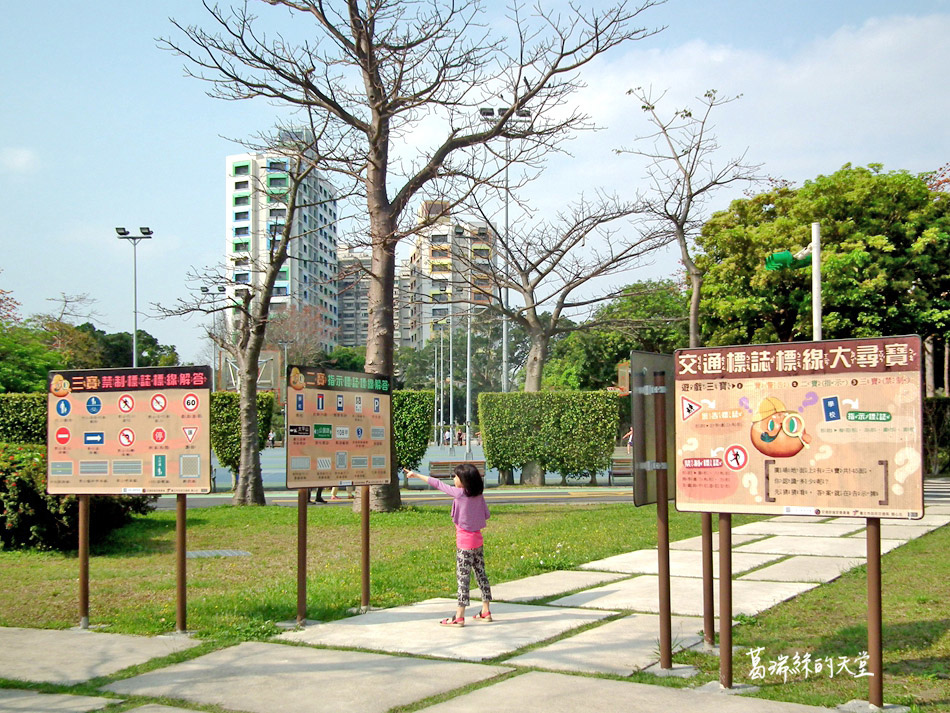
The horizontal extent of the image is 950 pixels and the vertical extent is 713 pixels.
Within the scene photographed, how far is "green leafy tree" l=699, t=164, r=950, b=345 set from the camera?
29.2m

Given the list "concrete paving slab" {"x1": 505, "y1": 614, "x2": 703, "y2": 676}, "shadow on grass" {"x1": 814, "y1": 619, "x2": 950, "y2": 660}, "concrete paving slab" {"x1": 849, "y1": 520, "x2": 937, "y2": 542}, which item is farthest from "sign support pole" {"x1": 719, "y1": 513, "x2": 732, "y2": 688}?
"concrete paving slab" {"x1": 849, "y1": 520, "x2": 937, "y2": 542}

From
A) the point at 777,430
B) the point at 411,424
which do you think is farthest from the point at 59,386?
the point at 411,424

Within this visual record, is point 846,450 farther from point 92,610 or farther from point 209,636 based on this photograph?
point 92,610

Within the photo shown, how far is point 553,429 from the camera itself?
32062mm

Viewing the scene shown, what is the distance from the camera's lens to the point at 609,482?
3269cm

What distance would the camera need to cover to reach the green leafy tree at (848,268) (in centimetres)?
2920

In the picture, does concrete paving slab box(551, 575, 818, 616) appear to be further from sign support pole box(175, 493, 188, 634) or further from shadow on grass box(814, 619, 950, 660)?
sign support pole box(175, 493, 188, 634)

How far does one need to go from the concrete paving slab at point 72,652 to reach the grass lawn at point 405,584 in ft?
1.00

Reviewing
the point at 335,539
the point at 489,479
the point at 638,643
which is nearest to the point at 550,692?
the point at 638,643

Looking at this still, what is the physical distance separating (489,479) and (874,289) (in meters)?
17.2

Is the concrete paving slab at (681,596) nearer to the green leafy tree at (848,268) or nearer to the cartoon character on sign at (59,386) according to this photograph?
the cartoon character on sign at (59,386)

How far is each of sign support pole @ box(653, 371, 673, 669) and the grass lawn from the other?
12.6 inches

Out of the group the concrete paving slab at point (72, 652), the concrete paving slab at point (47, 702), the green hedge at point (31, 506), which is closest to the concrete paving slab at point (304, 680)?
the concrete paving slab at point (47, 702)

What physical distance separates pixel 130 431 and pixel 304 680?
10.5 ft
